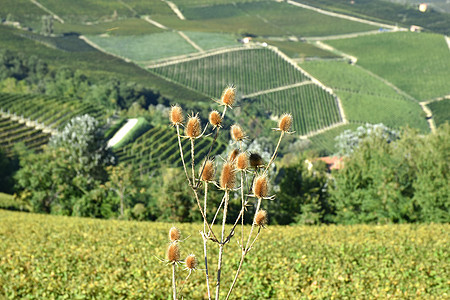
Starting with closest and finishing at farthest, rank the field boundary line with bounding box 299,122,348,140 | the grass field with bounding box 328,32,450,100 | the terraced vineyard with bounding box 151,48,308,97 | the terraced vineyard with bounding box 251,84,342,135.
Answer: the field boundary line with bounding box 299,122,348,140 → the terraced vineyard with bounding box 251,84,342,135 → the terraced vineyard with bounding box 151,48,308,97 → the grass field with bounding box 328,32,450,100

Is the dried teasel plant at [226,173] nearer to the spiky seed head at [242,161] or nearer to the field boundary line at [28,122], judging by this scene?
the spiky seed head at [242,161]

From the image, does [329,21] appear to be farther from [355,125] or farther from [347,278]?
[347,278]

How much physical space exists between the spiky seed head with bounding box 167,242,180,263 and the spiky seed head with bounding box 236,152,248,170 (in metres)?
0.78

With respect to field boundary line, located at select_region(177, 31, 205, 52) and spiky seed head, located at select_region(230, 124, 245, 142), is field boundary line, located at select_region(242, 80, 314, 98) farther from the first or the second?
spiky seed head, located at select_region(230, 124, 245, 142)

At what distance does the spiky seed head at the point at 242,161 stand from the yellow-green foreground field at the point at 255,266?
5.52m

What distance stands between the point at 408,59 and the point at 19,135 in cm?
9841

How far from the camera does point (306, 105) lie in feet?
347

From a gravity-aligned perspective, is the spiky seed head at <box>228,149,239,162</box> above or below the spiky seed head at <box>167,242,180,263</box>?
above

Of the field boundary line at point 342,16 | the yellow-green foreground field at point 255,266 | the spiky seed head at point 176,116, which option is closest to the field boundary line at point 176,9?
the field boundary line at point 342,16

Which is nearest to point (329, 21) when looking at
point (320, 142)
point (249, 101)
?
point (249, 101)

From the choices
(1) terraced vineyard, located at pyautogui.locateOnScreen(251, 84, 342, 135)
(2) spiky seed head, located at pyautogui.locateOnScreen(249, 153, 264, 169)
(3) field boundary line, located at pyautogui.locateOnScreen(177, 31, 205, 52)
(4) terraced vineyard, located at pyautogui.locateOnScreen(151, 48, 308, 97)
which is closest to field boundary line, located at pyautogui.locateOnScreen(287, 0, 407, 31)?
(4) terraced vineyard, located at pyautogui.locateOnScreen(151, 48, 308, 97)

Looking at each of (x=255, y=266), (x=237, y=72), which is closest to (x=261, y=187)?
(x=255, y=266)

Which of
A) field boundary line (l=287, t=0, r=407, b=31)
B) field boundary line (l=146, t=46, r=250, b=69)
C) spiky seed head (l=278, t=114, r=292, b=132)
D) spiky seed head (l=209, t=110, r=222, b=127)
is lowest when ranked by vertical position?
spiky seed head (l=209, t=110, r=222, b=127)

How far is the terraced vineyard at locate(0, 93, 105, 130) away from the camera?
227ft
